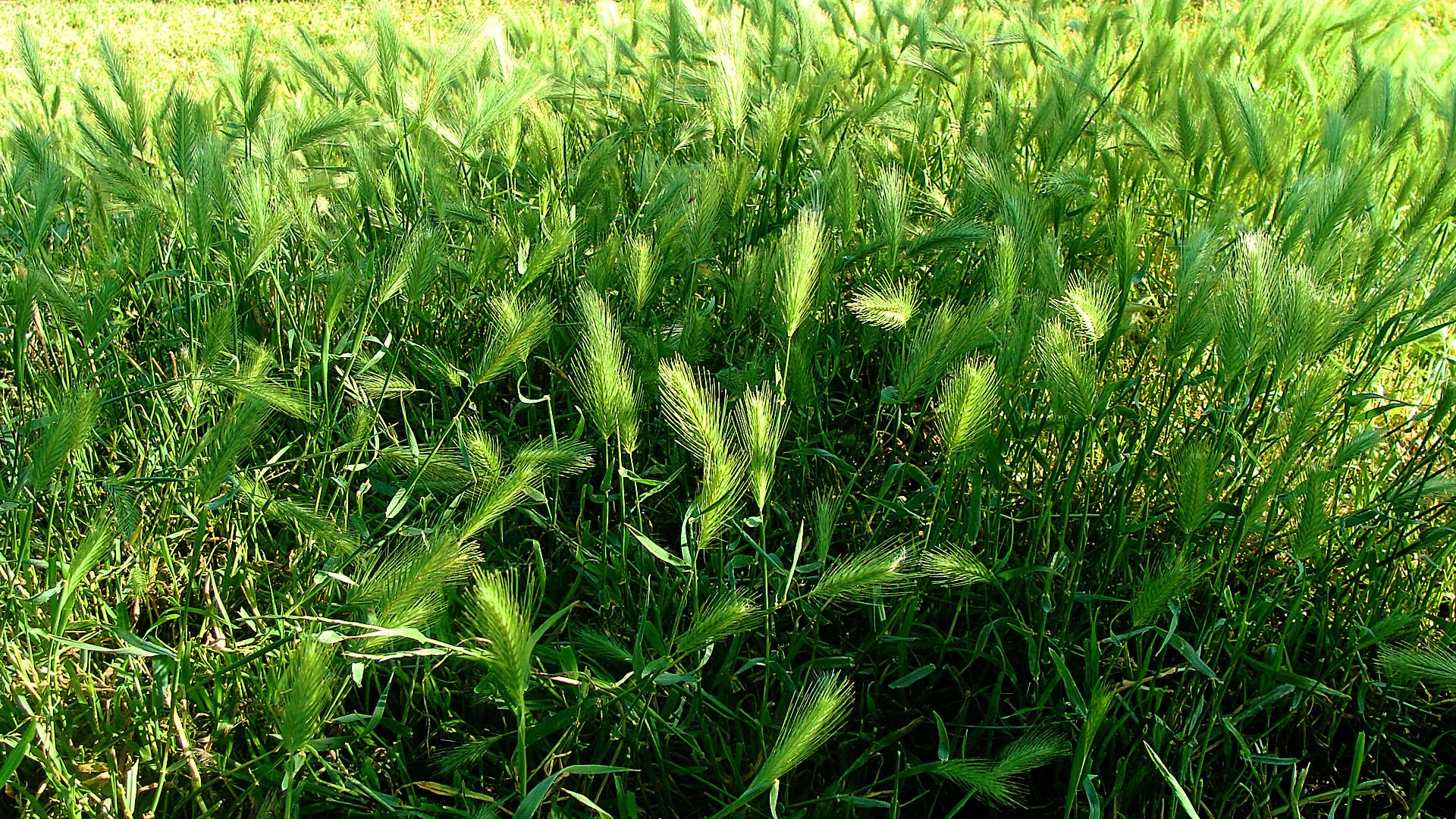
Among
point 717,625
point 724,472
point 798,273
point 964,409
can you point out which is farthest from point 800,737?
point 798,273

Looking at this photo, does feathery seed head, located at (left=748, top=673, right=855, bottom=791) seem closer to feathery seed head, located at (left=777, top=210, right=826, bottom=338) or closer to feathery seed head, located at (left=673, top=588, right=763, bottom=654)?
feathery seed head, located at (left=673, top=588, right=763, bottom=654)

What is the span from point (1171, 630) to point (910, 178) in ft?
3.36

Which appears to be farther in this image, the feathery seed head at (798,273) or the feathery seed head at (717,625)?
the feathery seed head at (798,273)

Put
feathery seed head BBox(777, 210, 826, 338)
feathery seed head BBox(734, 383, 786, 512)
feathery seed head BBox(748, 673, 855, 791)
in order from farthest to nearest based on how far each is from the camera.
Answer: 1. feathery seed head BBox(777, 210, 826, 338)
2. feathery seed head BBox(734, 383, 786, 512)
3. feathery seed head BBox(748, 673, 855, 791)

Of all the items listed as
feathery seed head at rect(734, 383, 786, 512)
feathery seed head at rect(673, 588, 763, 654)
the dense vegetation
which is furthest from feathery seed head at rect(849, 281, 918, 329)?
feathery seed head at rect(673, 588, 763, 654)

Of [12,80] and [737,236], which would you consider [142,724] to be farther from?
[12,80]

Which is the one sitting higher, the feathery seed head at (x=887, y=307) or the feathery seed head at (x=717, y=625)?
the feathery seed head at (x=887, y=307)

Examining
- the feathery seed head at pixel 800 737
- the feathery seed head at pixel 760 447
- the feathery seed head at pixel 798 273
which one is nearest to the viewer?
the feathery seed head at pixel 800 737

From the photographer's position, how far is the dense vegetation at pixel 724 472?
109 centimetres

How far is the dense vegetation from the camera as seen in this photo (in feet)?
3.57

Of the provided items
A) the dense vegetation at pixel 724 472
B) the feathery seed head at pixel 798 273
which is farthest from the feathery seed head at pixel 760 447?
the feathery seed head at pixel 798 273

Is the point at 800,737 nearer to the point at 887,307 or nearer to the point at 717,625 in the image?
the point at 717,625

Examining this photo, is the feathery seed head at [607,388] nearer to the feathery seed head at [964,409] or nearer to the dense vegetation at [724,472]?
the dense vegetation at [724,472]

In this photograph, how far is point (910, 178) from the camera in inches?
75.7
